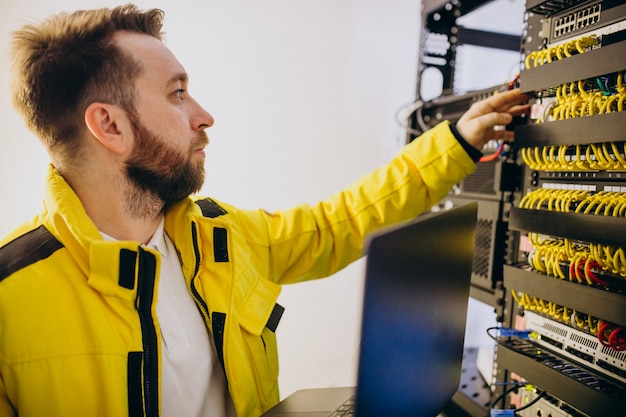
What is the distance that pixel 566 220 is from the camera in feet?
2.46

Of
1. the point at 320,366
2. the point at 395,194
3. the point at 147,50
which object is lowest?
the point at 320,366

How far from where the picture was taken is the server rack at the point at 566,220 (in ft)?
2.26

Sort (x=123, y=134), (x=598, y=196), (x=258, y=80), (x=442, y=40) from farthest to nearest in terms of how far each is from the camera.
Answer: (x=258, y=80) → (x=442, y=40) → (x=123, y=134) → (x=598, y=196)

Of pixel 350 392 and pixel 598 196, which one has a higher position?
pixel 598 196

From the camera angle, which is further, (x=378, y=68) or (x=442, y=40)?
(x=378, y=68)

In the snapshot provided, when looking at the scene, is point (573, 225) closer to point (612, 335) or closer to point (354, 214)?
point (612, 335)

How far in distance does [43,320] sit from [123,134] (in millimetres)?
414

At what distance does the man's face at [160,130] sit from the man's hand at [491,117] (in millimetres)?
626

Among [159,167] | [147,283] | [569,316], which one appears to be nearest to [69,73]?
[159,167]

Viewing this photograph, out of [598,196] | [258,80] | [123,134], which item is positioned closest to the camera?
[598,196]

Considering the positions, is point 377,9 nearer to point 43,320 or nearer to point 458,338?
point 458,338

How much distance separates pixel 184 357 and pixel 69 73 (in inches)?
25.7

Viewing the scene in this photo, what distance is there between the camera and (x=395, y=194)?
42.5 inches

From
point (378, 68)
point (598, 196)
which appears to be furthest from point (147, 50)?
point (378, 68)
